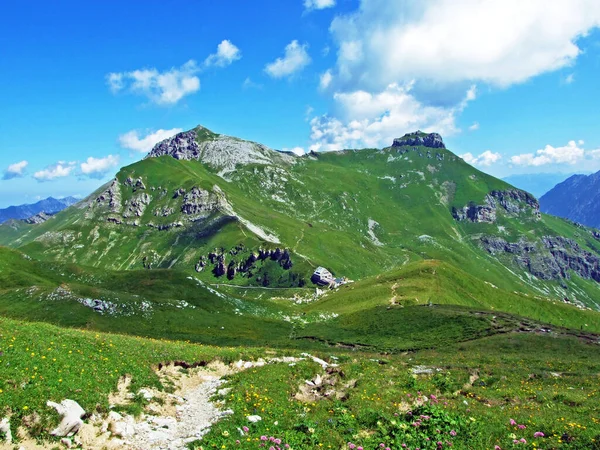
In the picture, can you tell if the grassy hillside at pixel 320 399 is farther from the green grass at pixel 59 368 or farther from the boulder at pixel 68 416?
the boulder at pixel 68 416

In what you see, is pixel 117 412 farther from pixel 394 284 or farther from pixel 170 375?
pixel 394 284

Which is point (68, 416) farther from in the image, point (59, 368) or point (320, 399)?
point (320, 399)

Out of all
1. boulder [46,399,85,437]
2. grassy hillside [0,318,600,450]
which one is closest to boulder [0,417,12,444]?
grassy hillside [0,318,600,450]

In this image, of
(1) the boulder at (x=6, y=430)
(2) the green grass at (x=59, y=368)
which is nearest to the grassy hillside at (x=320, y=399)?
(2) the green grass at (x=59, y=368)

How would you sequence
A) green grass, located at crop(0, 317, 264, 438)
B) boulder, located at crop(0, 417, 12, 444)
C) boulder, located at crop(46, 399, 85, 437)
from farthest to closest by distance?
1. green grass, located at crop(0, 317, 264, 438)
2. boulder, located at crop(46, 399, 85, 437)
3. boulder, located at crop(0, 417, 12, 444)

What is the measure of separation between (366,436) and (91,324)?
8832 centimetres

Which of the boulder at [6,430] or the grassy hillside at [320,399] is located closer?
the boulder at [6,430]

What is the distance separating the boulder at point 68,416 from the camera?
683 inches

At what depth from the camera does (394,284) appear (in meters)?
165

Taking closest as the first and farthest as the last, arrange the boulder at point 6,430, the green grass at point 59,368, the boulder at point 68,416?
1. the boulder at point 6,430
2. the boulder at point 68,416
3. the green grass at point 59,368

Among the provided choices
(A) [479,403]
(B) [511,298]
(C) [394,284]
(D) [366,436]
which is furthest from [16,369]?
(B) [511,298]

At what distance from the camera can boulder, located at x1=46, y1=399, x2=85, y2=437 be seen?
17.4 m

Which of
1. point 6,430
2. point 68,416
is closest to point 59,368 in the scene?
point 68,416

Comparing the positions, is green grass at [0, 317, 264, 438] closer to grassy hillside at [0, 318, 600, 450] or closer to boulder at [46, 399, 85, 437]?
grassy hillside at [0, 318, 600, 450]
